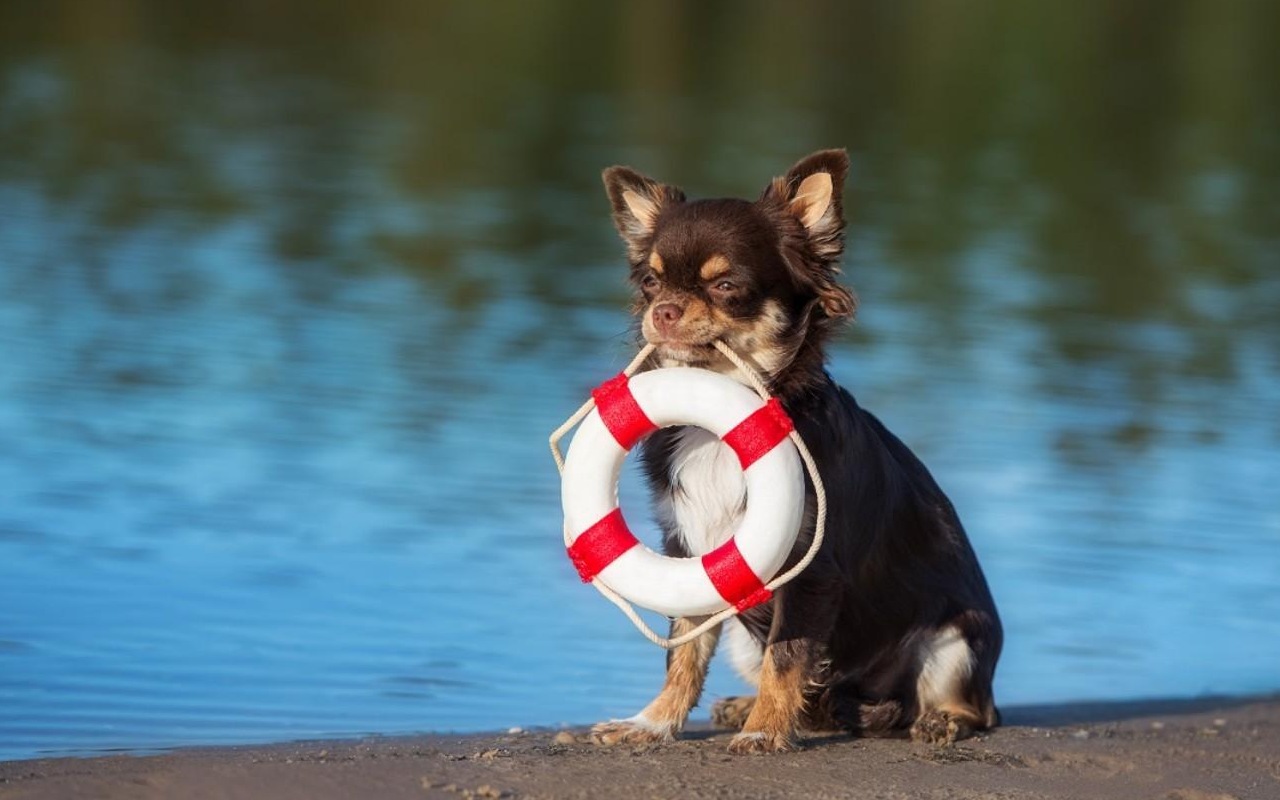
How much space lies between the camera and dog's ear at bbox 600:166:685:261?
623 centimetres

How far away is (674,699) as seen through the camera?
245 inches

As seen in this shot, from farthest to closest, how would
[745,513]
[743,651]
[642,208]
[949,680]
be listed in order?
[949,680]
[743,651]
[642,208]
[745,513]

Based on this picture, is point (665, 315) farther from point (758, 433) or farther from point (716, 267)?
point (758, 433)

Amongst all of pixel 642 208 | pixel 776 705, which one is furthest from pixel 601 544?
pixel 642 208

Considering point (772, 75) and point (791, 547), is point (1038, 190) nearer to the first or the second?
point (772, 75)

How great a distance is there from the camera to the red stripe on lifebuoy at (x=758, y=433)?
18.9ft

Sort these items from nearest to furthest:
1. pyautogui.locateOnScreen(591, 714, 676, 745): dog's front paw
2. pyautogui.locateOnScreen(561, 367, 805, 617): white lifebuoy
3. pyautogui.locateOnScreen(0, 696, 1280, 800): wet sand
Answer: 1. pyautogui.locateOnScreen(0, 696, 1280, 800): wet sand
2. pyautogui.locateOnScreen(561, 367, 805, 617): white lifebuoy
3. pyautogui.locateOnScreen(591, 714, 676, 745): dog's front paw

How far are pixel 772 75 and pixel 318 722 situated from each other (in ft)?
78.0

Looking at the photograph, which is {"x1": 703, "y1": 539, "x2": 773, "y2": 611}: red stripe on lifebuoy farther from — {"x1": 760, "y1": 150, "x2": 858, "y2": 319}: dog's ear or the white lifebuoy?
{"x1": 760, "y1": 150, "x2": 858, "y2": 319}: dog's ear

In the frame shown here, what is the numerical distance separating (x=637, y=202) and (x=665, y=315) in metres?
0.61

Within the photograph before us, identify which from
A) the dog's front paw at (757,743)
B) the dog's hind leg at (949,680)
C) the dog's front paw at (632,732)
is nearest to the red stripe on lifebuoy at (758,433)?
the dog's front paw at (757,743)

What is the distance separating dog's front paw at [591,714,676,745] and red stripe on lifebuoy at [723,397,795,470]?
0.92 m

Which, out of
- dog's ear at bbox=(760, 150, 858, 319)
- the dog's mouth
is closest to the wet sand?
the dog's mouth

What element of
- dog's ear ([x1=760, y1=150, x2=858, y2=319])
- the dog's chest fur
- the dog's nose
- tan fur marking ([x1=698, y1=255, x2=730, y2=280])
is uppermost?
dog's ear ([x1=760, y1=150, x2=858, y2=319])
